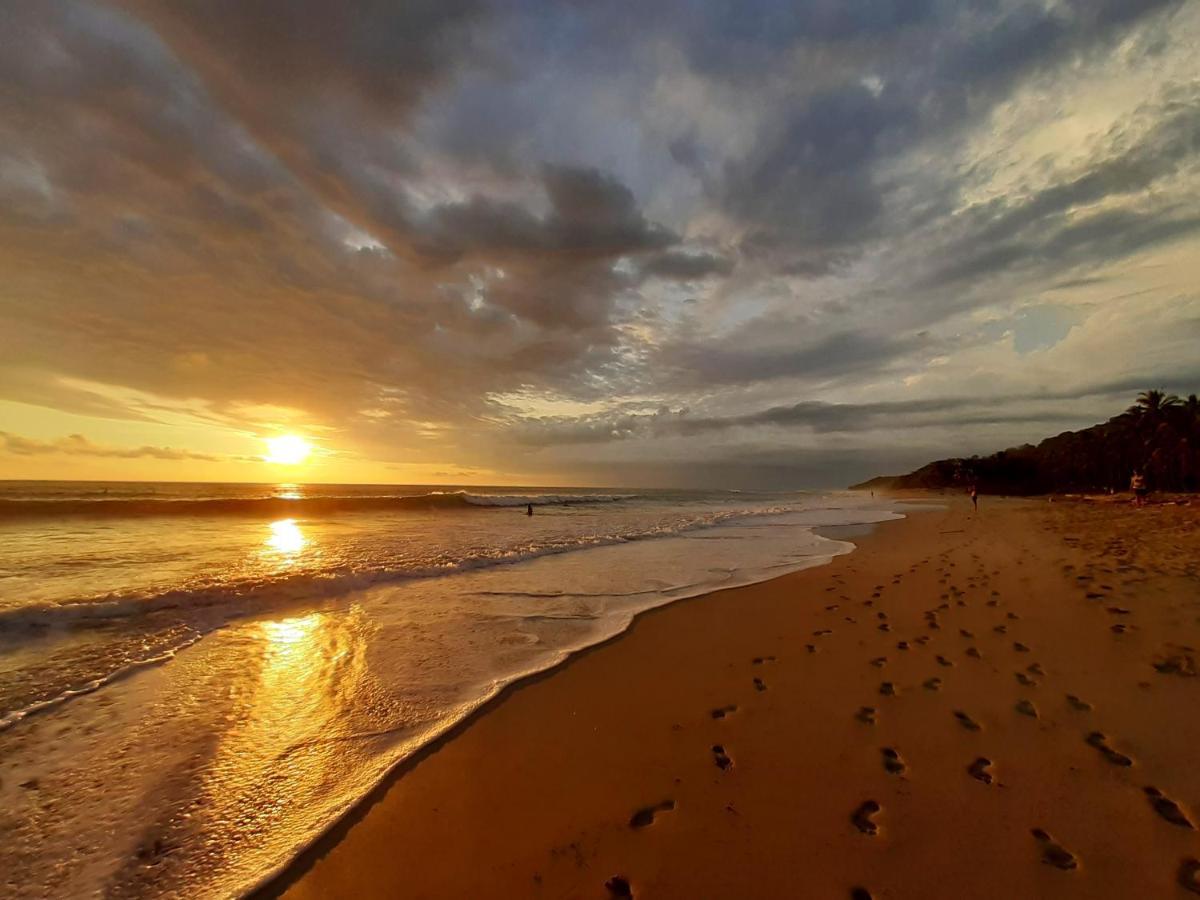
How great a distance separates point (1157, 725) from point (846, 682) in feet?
7.95

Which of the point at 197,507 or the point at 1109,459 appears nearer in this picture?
the point at 197,507

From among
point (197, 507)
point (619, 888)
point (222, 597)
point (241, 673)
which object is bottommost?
point (619, 888)

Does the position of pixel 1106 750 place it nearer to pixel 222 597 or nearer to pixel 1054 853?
pixel 1054 853

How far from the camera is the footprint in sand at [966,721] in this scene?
175 inches

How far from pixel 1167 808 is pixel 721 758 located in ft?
9.44

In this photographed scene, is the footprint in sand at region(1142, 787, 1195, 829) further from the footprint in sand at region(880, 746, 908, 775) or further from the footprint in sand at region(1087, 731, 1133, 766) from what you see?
the footprint in sand at region(880, 746, 908, 775)

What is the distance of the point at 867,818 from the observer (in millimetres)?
3375

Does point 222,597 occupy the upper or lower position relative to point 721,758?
upper

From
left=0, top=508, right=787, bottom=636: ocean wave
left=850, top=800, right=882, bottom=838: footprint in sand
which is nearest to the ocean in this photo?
left=0, top=508, right=787, bottom=636: ocean wave

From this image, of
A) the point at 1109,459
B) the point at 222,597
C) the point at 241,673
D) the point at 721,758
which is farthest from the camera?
the point at 1109,459

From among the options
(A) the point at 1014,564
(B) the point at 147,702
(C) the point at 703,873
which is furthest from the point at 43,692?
(A) the point at 1014,564

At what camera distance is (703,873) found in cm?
296

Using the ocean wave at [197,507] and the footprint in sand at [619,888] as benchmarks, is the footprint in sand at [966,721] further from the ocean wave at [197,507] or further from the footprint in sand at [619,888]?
the ocean wave at [197,507]

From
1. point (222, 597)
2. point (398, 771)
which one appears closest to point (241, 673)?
point (398, 771)
